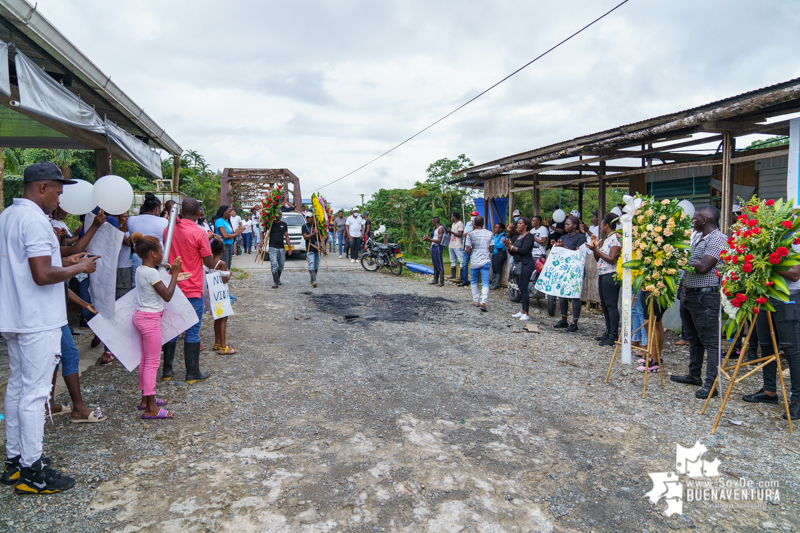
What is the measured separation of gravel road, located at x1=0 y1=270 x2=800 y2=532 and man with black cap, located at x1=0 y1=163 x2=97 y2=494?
18 centimetres

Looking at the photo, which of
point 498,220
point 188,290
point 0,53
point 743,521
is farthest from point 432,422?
point 498,220

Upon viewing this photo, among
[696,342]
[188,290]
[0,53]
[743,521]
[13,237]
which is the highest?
[0,53]

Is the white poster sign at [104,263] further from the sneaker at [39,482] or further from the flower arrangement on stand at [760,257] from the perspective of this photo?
the flower arrangement on stand at [760,257]

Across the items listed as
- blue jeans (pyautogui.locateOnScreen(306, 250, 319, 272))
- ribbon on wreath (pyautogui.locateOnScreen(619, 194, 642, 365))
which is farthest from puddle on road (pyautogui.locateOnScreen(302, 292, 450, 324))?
ribbon on wreath (pyautogui.locateOnScreen(619, 194, 642, 365))

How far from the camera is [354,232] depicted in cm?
1786

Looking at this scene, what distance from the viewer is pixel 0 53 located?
13.3ft

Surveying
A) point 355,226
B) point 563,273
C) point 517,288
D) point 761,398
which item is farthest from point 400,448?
point 355,226

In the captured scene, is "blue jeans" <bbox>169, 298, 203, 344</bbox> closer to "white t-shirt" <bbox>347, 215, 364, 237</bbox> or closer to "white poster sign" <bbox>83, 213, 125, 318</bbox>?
"white poster sign" <bbox>83, 213, 125, 318</bbox>

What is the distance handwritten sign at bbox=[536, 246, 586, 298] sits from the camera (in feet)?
25.1

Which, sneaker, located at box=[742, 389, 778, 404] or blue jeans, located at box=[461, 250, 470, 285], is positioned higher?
blue jeans, located at box=[461, 250, 470, 285]

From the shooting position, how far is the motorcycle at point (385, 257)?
15023 mm

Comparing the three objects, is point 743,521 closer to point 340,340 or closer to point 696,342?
point 696,342

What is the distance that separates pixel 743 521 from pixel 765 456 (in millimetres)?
1058

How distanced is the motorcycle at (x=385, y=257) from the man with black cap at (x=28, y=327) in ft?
39.6
